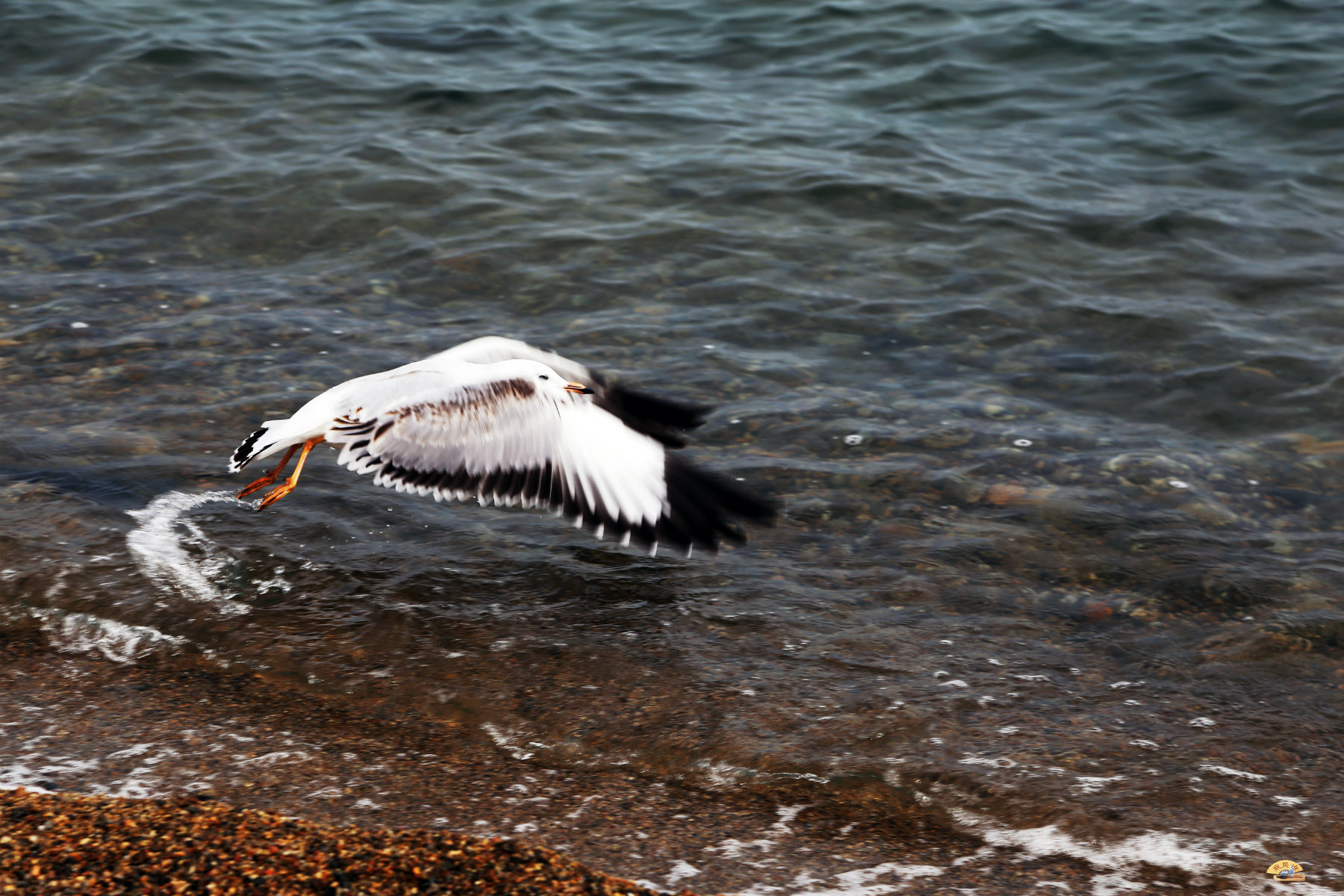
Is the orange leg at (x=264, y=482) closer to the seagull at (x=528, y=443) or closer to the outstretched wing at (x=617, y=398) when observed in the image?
the seagull at (x=528, y=443)

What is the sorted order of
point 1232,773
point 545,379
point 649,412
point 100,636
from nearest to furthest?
1. point 1232,773
2. point 100,636
3. point 545,379
4. point 649,412

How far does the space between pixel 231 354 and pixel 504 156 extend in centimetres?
388

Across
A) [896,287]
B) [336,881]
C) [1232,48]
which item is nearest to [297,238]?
[896,287]

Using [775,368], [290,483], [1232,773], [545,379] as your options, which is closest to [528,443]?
[545,379]

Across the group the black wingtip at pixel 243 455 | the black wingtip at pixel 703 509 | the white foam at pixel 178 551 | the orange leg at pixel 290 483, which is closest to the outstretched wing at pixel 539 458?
the black wingtip at pixel 703 509

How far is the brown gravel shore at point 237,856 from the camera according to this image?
318 centimetres

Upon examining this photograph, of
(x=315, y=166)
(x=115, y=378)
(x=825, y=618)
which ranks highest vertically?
(x=315, y=166)

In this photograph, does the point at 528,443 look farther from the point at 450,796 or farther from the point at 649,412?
the point at 450,796

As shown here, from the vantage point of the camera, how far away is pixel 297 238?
344 inches

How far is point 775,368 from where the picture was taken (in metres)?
7.11

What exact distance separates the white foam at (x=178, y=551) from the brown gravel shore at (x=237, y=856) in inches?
57.8

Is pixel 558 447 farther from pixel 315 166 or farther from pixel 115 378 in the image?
pixel 315 166

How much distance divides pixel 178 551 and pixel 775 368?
3288mm

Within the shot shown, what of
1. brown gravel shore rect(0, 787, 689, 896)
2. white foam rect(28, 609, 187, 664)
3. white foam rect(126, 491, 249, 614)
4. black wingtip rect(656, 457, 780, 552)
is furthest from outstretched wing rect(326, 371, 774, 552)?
brown gravel shore rect(0, 787, 689, 896)
